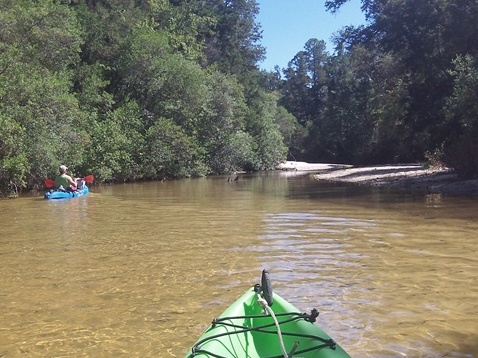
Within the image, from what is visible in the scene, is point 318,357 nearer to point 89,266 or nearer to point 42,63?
point 89,266

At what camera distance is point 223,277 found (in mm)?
6492

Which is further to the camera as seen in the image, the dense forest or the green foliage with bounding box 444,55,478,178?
the dense forest

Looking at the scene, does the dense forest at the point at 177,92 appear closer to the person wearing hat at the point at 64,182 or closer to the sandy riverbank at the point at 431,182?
the sandy riverbank at the point at 431,182

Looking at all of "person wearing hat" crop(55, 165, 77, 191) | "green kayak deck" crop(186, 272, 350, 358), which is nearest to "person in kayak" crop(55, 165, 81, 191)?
"person wearing hat" crop(55, 165, 77, 191)

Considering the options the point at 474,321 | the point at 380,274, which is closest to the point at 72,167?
the point at 380,274

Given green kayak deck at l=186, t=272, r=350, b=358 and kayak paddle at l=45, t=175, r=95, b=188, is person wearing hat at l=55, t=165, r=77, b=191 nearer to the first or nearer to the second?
kayak paddle at l=45, t=175, r=95, b=188

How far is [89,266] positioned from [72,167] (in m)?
18.7

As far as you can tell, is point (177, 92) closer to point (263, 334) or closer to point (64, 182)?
point (64, 182)

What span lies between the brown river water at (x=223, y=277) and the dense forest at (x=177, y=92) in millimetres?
9178

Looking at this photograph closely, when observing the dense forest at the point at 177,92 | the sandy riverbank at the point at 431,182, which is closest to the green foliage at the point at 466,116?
the dense forest at the point at 177,92

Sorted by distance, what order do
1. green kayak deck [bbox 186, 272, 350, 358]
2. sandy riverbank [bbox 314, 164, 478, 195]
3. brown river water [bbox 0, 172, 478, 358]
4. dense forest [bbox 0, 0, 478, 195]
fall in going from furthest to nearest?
dense forest [bbox 0, 0, 478, 195], sandy riverbank [bbox 314, 164, 478, 195], brown river water [bbox 0, 172, 478, 358], green kayak deck [bbox 186, 272, 350, 358]

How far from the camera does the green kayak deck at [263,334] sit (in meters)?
3.12

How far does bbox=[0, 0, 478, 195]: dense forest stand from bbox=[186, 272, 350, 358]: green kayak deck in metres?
15.5

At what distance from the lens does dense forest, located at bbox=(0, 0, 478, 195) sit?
20.3 meters
